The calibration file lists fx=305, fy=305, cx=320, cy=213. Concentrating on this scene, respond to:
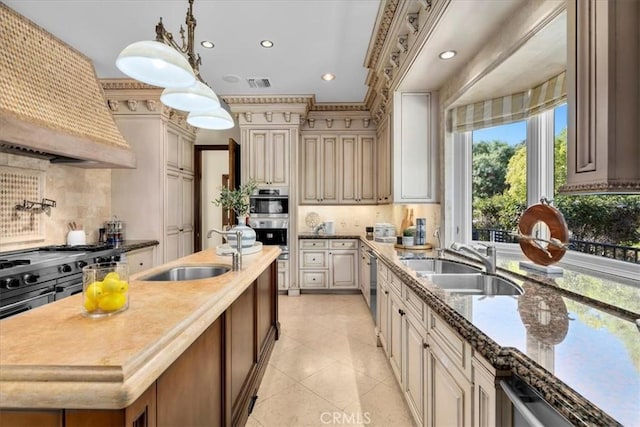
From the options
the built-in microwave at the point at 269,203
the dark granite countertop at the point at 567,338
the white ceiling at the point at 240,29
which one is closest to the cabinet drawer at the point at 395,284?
the dark granite countertop at the point at 567,338

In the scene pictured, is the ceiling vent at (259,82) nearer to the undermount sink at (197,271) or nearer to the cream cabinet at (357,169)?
the cream cabinet at (357,169)

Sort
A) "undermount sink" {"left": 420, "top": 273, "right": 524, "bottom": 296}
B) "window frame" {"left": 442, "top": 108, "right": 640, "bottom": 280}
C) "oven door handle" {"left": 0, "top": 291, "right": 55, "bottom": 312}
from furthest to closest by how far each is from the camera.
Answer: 1. "oven door handle" {"left": 0, "top": 291, "right": 55, "bottom": 312}
2. "window frame" {"left": 442, "top": 108, "right": 640, "bottom": 280}
3. "undermount sink" {"left": 420, "top": 273, "right": 524, "bottom": 296}

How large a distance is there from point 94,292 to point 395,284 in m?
1.82

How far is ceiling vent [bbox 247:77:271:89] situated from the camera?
4.07 m

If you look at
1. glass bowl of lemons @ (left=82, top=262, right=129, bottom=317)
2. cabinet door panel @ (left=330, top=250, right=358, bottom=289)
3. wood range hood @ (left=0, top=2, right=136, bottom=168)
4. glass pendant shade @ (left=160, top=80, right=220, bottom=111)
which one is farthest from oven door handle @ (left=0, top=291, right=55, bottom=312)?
cabinet door panel @ (left=330, top=250, right=358, bottom=289)

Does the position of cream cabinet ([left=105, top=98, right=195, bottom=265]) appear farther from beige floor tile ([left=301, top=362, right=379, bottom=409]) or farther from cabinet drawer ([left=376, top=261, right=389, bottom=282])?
cabinet drawer ([left=376, top=261, right=389, bottom=282])

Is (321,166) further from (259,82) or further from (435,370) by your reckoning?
(435,370)

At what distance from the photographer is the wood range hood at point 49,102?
2139mm

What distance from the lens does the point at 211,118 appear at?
252 centimetres

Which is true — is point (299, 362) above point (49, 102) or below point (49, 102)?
below

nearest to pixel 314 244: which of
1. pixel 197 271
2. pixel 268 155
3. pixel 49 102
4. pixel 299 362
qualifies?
pixel 268 155

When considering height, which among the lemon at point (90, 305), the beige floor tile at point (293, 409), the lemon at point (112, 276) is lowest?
the beige floor tile at point (293, 409)

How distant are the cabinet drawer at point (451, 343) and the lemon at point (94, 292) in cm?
131

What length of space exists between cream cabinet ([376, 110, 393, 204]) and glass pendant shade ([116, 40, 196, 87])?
2.64m
